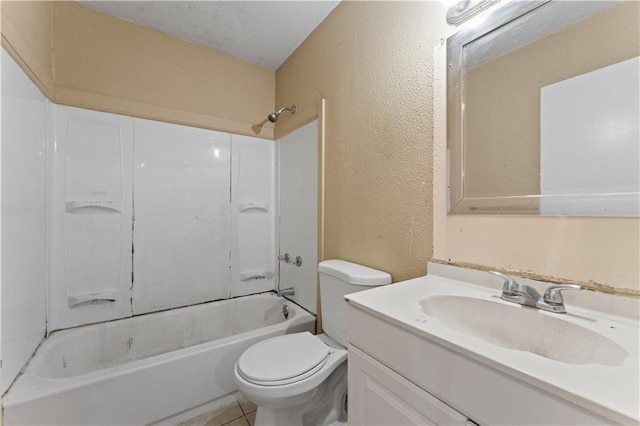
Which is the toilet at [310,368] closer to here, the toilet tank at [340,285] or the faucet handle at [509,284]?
the toilet tank at [340,285]

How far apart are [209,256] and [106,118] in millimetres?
1170

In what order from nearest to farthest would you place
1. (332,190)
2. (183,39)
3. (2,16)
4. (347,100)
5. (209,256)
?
(2,16) < (347,100) < (332,190) < (183,39) < (209,256)

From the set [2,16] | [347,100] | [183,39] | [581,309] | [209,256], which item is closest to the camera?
[581,309]

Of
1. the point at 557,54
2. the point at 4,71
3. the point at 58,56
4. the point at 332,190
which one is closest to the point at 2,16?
the point at 4,71

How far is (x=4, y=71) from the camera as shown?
103 cm

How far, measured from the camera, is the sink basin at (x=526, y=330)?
0.61m

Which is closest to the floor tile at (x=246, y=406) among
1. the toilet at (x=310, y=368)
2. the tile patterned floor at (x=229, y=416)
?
the tile patterned floor at (x=229, y=416)

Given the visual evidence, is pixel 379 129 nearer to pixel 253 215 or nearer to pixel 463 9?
pixel 463 9

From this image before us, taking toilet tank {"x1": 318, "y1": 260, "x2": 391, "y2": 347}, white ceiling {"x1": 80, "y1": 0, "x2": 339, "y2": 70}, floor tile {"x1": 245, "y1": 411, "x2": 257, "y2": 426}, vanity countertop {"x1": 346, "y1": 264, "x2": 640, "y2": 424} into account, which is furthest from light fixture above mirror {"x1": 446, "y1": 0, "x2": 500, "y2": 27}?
floor tile {"x1": 245, "y1": 411, "x2": 257, "y2": 426}

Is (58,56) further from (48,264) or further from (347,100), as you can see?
(347,100)

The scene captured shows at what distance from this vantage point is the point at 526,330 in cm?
75

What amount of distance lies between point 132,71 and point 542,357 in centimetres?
251

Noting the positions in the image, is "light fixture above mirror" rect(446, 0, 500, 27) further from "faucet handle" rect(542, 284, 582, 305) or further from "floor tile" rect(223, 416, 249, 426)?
"floor tile" rect(223, 416, 249, 426)

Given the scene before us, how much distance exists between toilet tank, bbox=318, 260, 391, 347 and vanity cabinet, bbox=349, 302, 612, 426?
391mm
